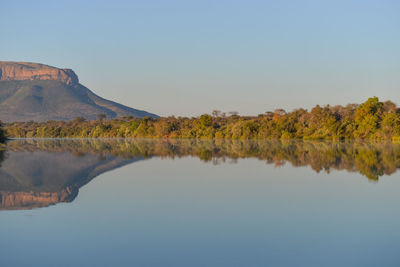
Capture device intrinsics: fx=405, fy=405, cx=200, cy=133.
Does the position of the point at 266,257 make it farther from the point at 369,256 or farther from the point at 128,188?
the point at 128,188

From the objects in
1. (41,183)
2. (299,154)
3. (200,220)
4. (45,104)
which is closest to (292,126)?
(299,154)

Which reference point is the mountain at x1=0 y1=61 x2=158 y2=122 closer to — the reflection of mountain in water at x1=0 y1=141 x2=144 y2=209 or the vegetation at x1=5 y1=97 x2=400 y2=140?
the vegetation at x1=5 y1=97 x2=400 y2=140

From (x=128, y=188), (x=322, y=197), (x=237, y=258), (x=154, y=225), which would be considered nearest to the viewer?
(x=237, y=258)

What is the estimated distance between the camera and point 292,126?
6372cm

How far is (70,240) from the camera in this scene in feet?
20.8

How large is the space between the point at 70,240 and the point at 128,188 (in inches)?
213

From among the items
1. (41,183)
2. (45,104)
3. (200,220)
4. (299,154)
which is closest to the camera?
(200,220)

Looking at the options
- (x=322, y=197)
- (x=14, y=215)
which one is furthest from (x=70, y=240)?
(x=322, y=197)

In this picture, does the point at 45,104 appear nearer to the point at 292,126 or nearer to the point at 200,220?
the point at 292,126

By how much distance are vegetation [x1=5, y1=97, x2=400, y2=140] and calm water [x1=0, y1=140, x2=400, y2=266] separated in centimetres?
4173

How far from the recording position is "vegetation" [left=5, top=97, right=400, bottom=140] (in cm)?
5300

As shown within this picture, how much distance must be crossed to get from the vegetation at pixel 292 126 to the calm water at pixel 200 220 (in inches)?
1643

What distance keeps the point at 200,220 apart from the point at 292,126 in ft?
190

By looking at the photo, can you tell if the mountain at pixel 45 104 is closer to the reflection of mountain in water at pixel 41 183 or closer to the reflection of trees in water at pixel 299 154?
the reflection of trees in water at pixel 299 154
